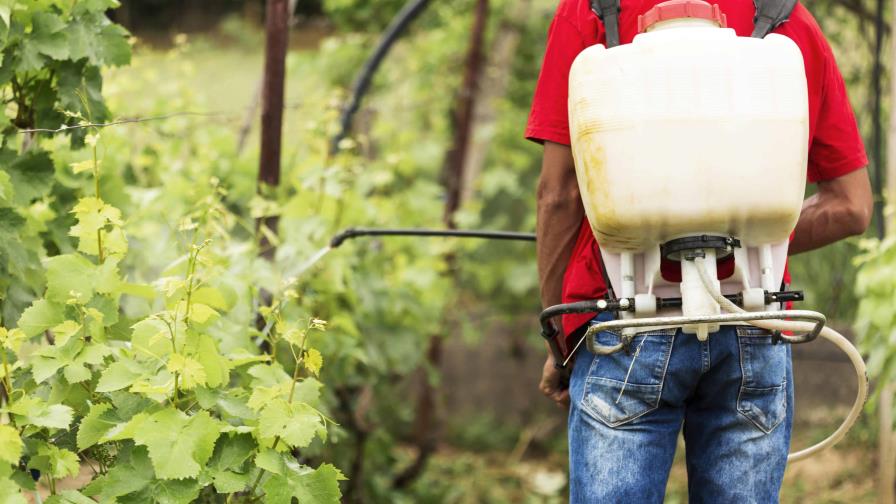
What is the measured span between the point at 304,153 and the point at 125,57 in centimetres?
224

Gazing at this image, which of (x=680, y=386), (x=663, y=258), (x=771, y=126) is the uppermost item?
(x=771, y=126)

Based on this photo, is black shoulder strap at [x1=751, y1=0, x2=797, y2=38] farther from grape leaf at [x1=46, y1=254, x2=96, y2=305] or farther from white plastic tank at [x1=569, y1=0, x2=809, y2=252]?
grape leaf at [x1=46, y1=254, x2=96, y2=305]

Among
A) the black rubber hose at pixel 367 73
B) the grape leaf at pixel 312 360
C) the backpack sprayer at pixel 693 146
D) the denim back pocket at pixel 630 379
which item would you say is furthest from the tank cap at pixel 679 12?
the black rubber hose at pixel 367 73

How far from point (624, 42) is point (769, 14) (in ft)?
0.82

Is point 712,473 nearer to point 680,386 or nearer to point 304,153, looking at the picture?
point 680,386

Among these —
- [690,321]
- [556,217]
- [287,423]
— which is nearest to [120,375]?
[287,423]

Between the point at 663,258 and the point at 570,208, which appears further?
the point at 570,208

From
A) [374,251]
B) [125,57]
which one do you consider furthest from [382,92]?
[125,57]

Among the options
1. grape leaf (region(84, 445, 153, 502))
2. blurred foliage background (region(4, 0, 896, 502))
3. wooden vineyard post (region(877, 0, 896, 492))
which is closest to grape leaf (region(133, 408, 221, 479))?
grape leaf (region(84, 445, 153, 502))

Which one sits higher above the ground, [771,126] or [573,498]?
[771,126]

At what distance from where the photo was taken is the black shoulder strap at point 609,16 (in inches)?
75.8

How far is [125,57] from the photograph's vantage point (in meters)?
2.35

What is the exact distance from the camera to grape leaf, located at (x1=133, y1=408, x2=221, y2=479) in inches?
72.7

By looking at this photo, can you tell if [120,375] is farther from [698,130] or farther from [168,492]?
[698,130]
